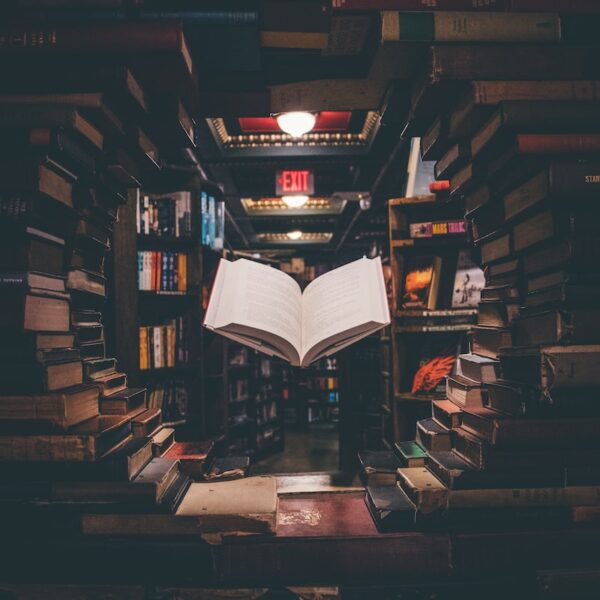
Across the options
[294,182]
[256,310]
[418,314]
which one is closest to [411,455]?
[256,310]

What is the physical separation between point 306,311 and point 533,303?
1.69 ft

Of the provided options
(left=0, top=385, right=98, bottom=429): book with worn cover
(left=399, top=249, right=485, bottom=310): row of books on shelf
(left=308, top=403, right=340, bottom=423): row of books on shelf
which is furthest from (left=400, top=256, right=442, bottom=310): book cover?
(left=308, top=403, right=340, bottom=423): row of books on shelf

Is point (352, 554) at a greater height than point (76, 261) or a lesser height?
lesser

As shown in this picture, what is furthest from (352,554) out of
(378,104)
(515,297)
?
(378,104)

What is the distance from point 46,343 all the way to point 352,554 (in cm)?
77

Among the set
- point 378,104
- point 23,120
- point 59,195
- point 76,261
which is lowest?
point 76,261

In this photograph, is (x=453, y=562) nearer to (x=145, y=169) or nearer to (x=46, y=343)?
(x=46, y=343)

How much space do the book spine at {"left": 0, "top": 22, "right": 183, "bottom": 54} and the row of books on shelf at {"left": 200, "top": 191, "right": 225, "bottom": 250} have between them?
2.03 meters

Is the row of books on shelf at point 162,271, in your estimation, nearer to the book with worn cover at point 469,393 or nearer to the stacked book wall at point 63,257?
the stacked book wall at point 63,257

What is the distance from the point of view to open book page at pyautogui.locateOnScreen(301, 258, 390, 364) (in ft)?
2.96

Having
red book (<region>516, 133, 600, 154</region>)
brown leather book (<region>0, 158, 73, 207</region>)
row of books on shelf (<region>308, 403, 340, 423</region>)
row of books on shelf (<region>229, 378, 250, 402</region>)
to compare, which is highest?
red book (<region>516, 133, 600, 154</region>)

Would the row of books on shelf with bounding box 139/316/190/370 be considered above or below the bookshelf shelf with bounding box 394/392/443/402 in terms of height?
above

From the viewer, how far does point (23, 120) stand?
830 mm

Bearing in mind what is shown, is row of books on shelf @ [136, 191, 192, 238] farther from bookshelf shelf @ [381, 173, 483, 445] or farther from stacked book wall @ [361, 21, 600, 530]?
stacked book wall @ [361, 21, 600, 530]
